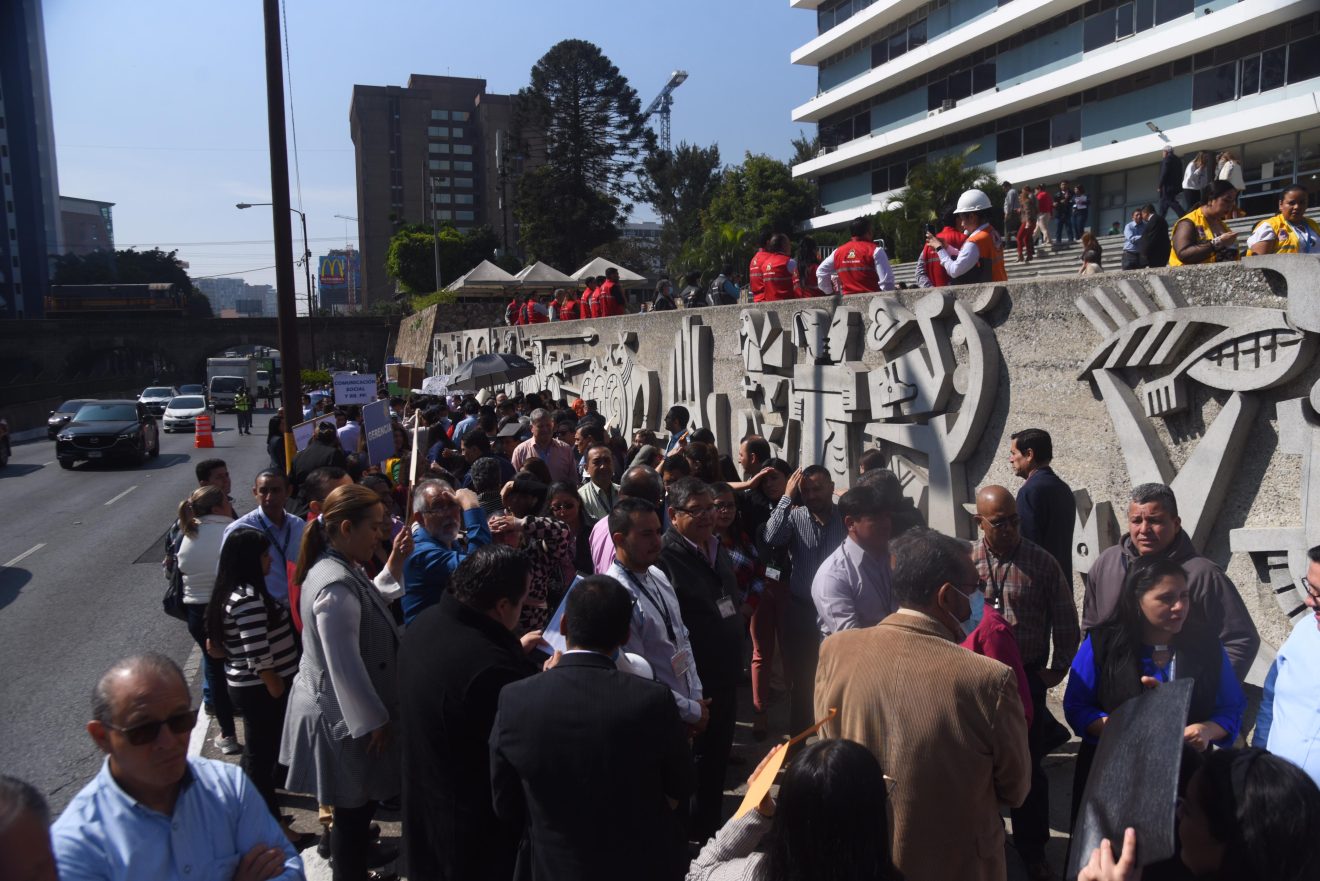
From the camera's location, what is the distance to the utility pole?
985 cm

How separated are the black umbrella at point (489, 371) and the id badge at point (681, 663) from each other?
11358mm

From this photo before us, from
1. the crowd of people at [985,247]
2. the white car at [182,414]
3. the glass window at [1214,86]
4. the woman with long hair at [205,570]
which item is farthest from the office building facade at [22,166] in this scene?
the woman with long hair at [205,570]

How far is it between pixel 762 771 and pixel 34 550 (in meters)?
12.9

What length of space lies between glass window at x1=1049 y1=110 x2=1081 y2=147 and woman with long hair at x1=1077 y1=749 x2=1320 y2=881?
108 feet

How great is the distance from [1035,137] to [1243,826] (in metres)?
34.5

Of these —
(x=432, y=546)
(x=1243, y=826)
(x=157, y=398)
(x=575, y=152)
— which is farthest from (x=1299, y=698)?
(x=575, y=152)

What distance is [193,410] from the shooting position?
33.2 metres

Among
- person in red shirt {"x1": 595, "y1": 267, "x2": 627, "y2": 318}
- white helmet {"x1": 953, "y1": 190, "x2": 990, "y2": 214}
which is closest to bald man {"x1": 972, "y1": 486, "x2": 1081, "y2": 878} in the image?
white helmet {"x1": 953, "y1": 190, "x2": 990, "y2": 214}

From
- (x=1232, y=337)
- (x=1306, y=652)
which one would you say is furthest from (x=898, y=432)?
(x=1306, y=652)

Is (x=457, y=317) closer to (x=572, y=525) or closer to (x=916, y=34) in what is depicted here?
(x=916, y=34)

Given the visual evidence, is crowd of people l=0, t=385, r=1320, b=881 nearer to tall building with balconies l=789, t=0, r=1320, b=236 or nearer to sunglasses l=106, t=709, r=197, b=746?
sunglasses l=106, t=709, r=197, b=746

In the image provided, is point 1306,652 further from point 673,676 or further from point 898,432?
point 898,432

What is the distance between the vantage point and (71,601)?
9414 mm

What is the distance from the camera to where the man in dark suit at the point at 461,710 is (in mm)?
3014
